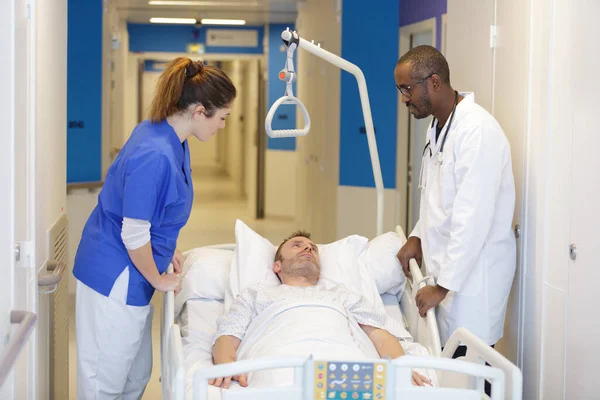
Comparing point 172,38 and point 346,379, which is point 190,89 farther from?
point 172,38

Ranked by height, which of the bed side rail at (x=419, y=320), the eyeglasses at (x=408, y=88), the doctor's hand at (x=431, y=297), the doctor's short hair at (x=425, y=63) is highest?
the doctor's short hair at (x=425, y=63)

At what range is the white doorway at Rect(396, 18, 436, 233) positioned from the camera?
6.54m

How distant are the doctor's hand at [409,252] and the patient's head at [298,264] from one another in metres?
0.35

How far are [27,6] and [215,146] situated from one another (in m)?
19.7

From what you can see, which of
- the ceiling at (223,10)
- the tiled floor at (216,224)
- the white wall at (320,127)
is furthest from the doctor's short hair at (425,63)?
the ceiling at (223,10)

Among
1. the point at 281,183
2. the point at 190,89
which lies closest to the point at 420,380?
the point at 190,89

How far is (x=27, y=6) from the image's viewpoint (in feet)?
8.30

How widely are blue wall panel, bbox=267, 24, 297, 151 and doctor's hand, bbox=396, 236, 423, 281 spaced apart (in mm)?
6996

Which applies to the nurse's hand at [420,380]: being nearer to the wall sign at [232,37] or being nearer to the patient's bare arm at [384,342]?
the patient's bare arm at [384,342]

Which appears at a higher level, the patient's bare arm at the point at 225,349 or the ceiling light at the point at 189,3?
the ceiling light at the point at 189,3

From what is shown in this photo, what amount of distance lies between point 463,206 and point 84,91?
4.39 metres

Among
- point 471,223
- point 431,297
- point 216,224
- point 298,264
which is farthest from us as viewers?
point 216,224

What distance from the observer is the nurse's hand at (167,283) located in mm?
2803

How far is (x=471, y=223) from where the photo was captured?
9.25ft
